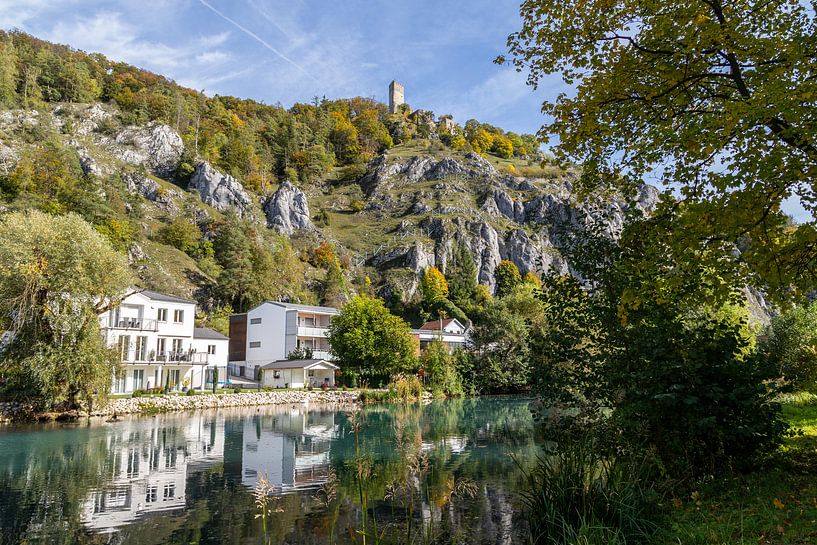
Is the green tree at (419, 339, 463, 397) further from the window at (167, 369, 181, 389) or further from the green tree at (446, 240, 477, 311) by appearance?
the green tree at (446, 240, 477, 311)

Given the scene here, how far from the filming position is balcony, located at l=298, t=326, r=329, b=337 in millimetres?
53281

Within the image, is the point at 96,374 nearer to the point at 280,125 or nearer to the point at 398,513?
the point at 398,513

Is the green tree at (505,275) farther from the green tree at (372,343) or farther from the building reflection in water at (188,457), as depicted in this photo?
the building reflection in water at (188,457)

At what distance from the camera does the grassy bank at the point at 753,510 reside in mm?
5670

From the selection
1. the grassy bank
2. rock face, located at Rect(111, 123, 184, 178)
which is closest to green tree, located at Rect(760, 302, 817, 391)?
the grassy bank

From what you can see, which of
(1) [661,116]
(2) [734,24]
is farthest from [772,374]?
(2) [734,24]

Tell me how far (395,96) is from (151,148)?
84614mm

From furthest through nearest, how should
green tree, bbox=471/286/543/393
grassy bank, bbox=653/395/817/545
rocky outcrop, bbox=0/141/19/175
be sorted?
rocky outcrop, bbox=0/141/19/175, green tree, bbox=471/286/543/393, grassy bank, bbox=653/395/817/545

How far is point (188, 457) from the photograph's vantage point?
16453 millimetres

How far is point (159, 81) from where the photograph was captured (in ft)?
343

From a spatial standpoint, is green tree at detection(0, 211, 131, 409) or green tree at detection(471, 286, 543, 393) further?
green tree at detection(471, 286, 543, 393)

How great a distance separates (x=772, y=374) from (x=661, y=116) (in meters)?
4.35

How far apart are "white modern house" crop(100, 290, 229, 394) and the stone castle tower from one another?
12088 cm

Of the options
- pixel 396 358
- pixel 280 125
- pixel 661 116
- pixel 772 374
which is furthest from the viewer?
pixel 280 125
